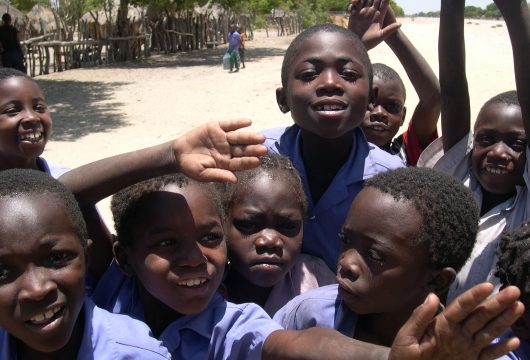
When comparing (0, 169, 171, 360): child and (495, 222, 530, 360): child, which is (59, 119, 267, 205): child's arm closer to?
(0, 169, 171, 360): child

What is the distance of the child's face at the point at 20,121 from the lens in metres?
2.54

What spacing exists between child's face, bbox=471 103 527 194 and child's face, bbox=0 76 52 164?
1.90 m

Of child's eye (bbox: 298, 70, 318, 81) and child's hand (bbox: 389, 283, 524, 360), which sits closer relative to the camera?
child's hand (bbox: 389, 283, 524, 360)

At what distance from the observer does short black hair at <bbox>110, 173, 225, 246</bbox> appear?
1829 millimetres

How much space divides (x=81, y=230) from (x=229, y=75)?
1531 centimetres

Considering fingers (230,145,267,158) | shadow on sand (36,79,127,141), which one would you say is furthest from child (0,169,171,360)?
shadow on sand (36,79,127,141)

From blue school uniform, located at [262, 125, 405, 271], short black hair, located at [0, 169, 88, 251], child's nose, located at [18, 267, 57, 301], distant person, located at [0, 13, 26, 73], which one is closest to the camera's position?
child's nose, located at [18, 267, 57, 301]

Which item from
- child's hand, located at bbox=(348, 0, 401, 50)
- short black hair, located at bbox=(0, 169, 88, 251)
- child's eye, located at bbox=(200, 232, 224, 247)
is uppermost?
child's hand, located at bbox=(348, 0, 401, 50)

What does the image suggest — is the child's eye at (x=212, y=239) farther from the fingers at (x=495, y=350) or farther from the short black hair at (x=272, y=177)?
the fingers at (x=495, y=350)

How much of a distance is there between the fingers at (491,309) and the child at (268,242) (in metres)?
1.01

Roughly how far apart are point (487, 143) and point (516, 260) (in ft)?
2.34

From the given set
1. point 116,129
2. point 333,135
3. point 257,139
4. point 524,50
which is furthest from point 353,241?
point 116,129

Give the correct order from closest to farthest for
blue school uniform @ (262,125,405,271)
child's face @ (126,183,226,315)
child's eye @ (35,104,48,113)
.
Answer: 1. child's face @ (126,183,226,315)
2. blue school uniform @ (262,125,405,271)
3. child's eye @ (35,104,48,113)

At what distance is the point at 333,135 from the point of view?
2.28 meters
